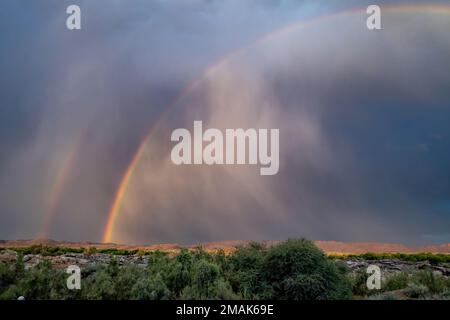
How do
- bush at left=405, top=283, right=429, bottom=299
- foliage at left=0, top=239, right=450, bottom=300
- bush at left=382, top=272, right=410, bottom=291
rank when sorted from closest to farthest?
1. foliage at left=0, top=239, right=450, bottom=300
2. bush at left=405, top=283, right=429, bottom=299
3. bush at left=382, top=272, right=410, bottom=291

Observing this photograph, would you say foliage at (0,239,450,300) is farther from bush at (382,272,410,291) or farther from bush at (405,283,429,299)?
bush at (382,272,410,291)

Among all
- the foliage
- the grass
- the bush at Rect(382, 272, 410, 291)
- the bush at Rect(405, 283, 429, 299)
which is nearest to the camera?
the foliage

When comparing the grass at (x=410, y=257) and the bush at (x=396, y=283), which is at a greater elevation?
the bush at (x=396, y=283)

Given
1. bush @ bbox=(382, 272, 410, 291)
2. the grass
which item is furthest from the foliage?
the grass

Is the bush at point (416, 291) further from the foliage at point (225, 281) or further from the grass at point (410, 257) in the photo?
the grass at point (410, 257)

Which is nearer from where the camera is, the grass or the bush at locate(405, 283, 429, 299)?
the bush at locate(405, 283, 429, 299)

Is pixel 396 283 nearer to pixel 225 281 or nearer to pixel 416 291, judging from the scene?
pixel 416 291

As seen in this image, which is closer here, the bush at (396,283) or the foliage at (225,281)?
the foliage at (225,281)

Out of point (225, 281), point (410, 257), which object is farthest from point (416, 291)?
point (410, 257)

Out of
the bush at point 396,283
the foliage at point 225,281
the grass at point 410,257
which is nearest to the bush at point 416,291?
the foliage at point 225,281

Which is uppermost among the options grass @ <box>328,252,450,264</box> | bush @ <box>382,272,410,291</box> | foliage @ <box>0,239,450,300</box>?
foliage @ <box>0,239,450,300</box>

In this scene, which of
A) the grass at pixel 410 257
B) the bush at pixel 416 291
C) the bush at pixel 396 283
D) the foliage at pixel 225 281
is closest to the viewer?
the foliage at pixel 225 281

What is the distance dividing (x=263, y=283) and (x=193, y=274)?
9.38 feet
